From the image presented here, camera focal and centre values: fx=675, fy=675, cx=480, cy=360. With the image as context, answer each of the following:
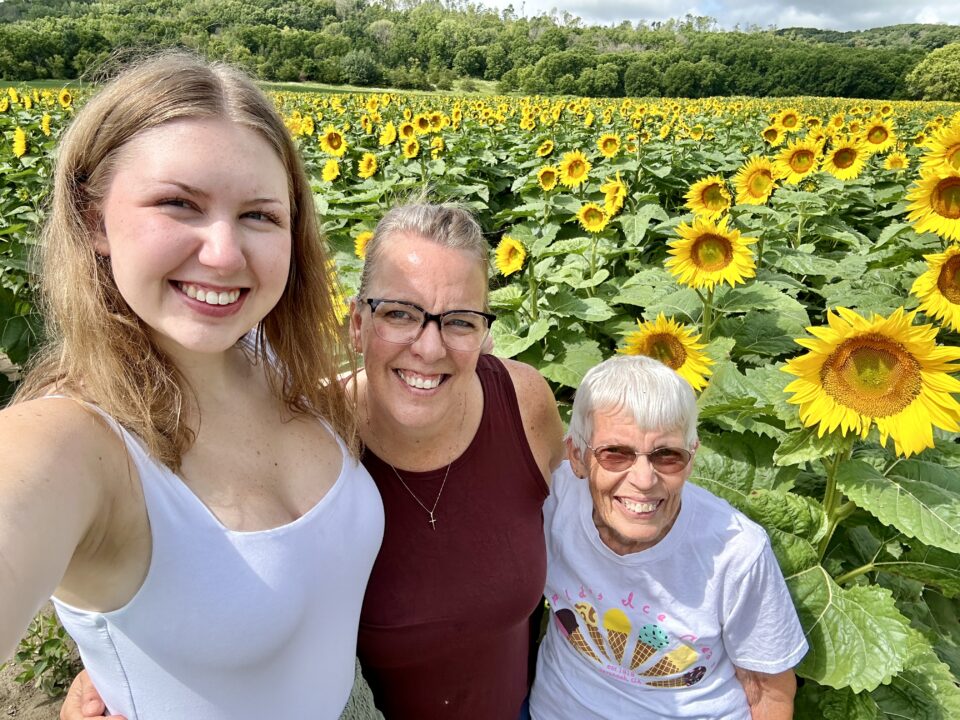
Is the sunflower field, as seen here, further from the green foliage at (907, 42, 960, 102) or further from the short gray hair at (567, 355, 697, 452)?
the green foliage at (907, 42, 960, 102)

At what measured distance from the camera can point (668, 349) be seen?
2807 millimetres

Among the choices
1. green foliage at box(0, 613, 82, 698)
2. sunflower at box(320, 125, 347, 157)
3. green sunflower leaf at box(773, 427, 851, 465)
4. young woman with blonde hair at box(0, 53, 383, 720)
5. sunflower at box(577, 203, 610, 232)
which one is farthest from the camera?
sunflower at box(320, 125, 347, 157)

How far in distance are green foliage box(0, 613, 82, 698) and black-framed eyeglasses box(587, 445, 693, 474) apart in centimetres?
246

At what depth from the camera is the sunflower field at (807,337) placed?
177 centimetres

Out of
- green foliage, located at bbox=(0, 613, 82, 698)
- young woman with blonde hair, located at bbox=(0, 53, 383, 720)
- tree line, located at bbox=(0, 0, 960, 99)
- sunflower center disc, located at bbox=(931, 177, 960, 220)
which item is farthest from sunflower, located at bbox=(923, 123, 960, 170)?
tree line, located at bbox=(0, 0, 960, 99)

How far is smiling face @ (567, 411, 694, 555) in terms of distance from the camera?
1724 mm

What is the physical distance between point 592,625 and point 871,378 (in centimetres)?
100

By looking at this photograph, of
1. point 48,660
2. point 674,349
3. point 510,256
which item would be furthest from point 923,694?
point 510,256

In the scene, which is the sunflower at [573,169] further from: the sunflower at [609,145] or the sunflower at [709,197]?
the sunflower at [709,197]

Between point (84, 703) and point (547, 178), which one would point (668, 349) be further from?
point (547, 178)

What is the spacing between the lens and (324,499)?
1355 millimetres

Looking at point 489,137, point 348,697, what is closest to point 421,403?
point 348,697

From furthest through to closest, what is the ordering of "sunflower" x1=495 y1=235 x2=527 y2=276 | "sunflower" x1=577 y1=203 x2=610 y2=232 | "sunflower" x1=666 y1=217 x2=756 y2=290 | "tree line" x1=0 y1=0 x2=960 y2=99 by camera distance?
1. "tree line" x1=0 y1=0 x2=960 y2=99
2. "sunflower" x1=577 y1=203 x2=610 y2=232
3. "sunflower" x1=495 y1=235 x2=527 y2=276
4. "sunflower" x1=666 y1=217 x2=756 y2=290

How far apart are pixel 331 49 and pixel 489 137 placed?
2601 centimetres
